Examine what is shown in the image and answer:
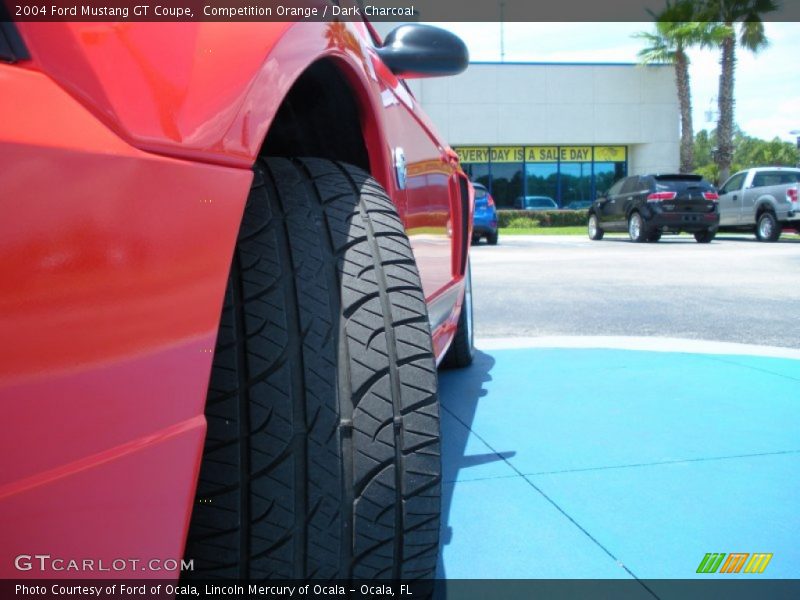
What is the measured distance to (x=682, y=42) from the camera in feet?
96.3

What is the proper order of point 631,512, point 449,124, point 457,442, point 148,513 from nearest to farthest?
point 148,513 → point 631,512 → point 457,442 → point 449,124

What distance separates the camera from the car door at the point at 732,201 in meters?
18.3

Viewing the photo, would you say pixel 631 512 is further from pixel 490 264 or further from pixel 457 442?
pixel 490 264

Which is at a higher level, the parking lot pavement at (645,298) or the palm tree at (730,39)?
the palm tree at (730,39)

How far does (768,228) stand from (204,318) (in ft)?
60.3

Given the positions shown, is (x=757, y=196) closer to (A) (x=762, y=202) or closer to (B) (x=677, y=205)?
(A) (x=762, y=202)

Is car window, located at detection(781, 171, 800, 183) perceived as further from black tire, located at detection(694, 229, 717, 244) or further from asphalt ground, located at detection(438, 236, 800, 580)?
asphalt ground, located at detection(438, 236, 800, 580)

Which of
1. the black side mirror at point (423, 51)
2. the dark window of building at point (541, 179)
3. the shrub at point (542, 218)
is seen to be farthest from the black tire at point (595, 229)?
the black side mirror at point (423, 51)

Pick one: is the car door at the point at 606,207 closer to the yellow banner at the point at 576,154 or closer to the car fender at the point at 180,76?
the yellow banner at the point at 576,154

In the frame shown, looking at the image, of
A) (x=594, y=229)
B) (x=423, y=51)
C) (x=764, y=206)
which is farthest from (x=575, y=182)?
(x=423, y=51)

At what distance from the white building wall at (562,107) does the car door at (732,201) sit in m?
13.0

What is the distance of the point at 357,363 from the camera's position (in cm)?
135

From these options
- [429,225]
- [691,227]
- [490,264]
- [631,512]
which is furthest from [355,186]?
[691,227]

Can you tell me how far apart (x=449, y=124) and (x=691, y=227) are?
50.5 ft
